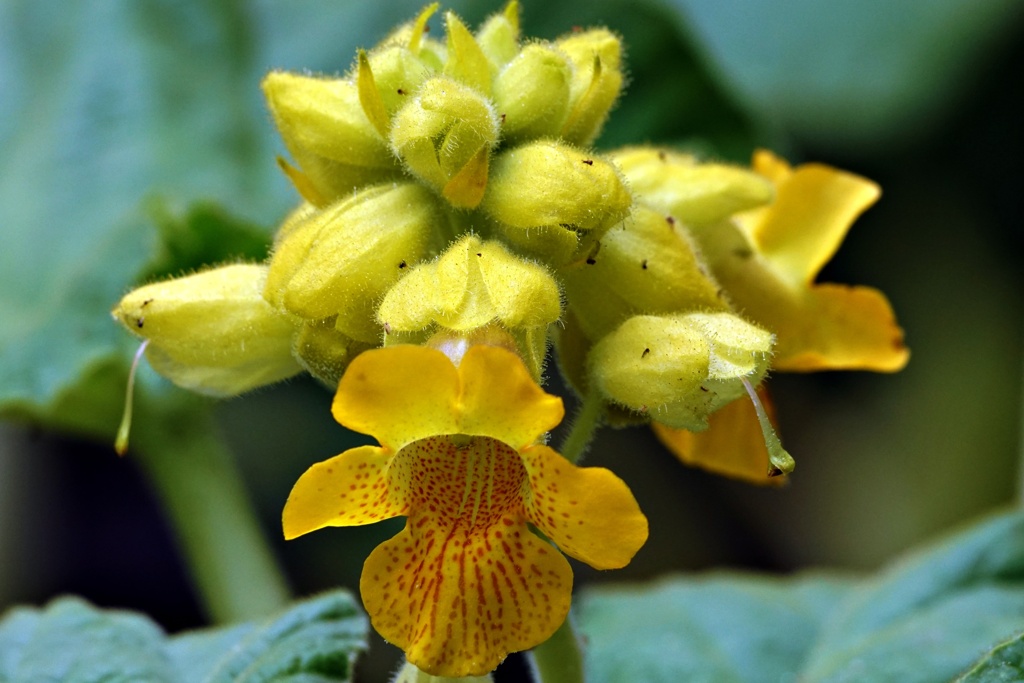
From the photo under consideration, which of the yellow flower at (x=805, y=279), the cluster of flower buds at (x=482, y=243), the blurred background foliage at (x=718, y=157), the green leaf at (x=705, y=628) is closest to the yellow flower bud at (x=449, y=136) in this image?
the cluster of flower buds at (x=482, y=243)

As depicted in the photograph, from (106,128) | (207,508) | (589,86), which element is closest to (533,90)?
(589,86)

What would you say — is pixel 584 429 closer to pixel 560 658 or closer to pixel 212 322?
pixel 560 658

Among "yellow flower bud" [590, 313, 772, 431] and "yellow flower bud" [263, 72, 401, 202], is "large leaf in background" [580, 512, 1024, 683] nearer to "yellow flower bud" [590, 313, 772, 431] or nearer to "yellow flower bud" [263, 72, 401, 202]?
"yellow flower bud" [590, 313, 772, 431]

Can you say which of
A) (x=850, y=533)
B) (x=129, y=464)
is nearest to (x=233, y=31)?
(x=129, y=464)

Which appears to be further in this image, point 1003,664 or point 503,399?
point 1003,664

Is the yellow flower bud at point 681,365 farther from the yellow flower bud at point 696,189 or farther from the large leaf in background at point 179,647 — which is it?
the large leaf in background at point 179,647

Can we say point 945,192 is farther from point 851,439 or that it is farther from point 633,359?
point 633,359
